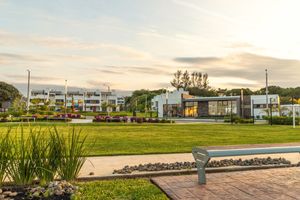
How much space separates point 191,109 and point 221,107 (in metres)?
5.26

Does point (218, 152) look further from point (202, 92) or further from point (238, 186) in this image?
point (202, 92)

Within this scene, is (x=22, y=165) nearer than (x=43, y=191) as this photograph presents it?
No

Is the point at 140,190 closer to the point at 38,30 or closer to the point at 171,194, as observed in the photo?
the point at 171,194

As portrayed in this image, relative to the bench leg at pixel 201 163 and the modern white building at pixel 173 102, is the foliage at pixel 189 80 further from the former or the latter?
the bench leg at pixel 201 163

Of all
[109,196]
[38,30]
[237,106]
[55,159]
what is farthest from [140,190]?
[237,106]

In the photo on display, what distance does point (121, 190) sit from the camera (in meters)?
4.40

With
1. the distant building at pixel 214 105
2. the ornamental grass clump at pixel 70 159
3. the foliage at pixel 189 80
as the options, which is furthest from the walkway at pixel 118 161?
the foliage at pixel 189 80

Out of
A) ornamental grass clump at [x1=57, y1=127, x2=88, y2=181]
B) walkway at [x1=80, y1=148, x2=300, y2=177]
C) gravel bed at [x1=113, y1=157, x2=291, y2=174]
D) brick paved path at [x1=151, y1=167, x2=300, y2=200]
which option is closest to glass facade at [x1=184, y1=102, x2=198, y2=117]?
walkway at [x1=80, y1=148, x2=300, y2=177]

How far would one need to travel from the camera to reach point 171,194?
13.5ft

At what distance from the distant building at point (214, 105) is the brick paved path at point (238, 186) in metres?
33.5

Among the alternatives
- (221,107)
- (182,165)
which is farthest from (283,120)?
(182,165)

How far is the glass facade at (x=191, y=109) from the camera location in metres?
47.2

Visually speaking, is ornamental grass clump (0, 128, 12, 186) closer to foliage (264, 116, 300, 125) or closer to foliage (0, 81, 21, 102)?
foliage (264, 116, 300, 125)

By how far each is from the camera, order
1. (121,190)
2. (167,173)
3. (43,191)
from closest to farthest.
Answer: (43,191)
(121,190)
(167,173)
